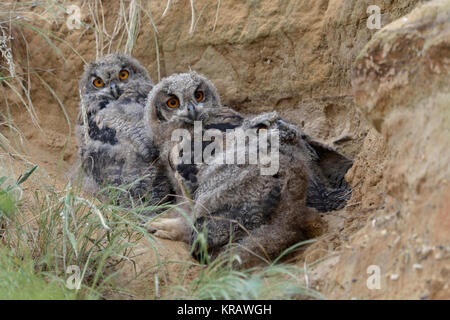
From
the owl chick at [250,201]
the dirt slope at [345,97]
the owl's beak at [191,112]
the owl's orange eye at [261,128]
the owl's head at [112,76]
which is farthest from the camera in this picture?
the owl's head at [112,76]

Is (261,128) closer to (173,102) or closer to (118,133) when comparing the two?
(173,102)

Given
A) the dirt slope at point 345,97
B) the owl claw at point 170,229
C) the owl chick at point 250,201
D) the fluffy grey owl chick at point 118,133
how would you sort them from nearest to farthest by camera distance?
1. the dirt slope at point 345,97
2. the owl chick at point 250,201
3. the owl claw at point 170,229
4. the fluffy grey owl chick at point 118,133

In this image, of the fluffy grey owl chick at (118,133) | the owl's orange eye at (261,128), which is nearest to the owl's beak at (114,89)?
the fluffy grey owl chick at (118,133)

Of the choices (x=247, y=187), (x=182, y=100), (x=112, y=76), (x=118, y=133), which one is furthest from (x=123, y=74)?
(x=247, y=187)

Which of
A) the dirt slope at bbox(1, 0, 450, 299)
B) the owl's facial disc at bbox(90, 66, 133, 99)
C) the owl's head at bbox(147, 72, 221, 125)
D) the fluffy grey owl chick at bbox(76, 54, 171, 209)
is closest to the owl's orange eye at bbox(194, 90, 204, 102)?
the owl's head at bbox(147, 72, 221, 125)

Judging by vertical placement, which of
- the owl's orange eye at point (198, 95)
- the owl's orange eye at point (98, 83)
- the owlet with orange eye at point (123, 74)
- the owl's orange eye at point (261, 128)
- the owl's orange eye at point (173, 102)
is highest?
the owlet with orange eye at point (123, 74)

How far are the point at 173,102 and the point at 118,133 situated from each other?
68 cm

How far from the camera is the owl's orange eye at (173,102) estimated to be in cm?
533

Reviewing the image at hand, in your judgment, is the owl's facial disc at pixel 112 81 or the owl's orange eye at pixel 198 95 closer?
the owl's orange eye at pixel 198 95

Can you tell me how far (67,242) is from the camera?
12.4ft

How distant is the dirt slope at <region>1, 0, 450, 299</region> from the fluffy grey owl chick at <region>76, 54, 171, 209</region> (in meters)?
0.37

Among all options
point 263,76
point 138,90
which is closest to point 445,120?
point 263,76

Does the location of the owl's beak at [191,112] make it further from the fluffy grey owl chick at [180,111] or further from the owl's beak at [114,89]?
the owl's beak at [114,89]
